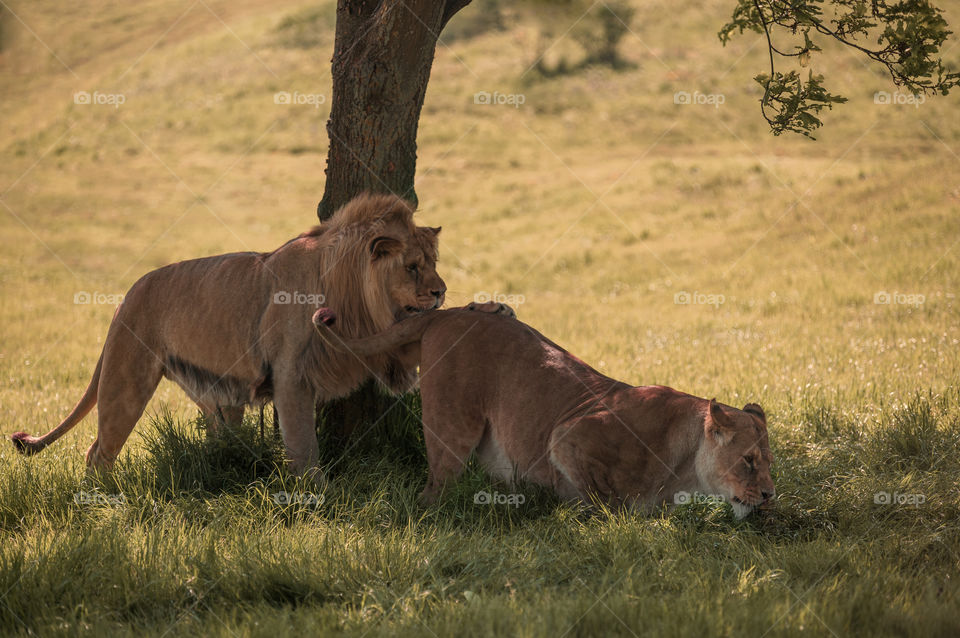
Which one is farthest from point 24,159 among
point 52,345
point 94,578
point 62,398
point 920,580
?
point 920,580

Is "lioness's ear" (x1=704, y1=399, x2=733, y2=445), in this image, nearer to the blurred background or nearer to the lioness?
the lioness

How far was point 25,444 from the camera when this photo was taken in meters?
6.66

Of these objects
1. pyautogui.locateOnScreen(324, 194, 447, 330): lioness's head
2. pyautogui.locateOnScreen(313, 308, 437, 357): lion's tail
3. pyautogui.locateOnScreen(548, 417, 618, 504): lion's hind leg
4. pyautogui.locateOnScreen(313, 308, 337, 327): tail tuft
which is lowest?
pyautogui.locateOnScreen(548, 417, 618, 504): lion's hind leg

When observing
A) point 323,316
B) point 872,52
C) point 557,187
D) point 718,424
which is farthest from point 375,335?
point 557,187

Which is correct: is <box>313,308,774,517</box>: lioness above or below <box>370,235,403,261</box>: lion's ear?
below

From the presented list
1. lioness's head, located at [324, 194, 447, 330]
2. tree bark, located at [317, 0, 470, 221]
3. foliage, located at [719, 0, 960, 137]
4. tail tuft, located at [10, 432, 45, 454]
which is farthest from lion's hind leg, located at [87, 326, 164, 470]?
foliage, located at [719, 0, 960, 137]

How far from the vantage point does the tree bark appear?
22.9ft

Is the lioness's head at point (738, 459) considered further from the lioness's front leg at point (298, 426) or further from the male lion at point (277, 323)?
the lioness's front leg at point (298, 426)

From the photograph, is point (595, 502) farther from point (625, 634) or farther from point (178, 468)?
point (178, 468)

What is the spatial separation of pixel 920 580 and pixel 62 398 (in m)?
9.05

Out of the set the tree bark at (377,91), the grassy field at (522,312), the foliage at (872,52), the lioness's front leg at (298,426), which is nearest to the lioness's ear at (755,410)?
the grassy field at (522,312)

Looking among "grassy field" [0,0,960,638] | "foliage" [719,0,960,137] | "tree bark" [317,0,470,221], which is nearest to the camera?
"grassy field" [0,0,960,638]

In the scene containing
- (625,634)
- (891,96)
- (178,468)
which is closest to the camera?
(625,634)

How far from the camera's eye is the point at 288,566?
479 cm
